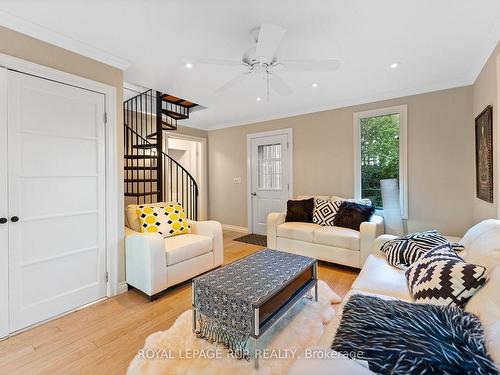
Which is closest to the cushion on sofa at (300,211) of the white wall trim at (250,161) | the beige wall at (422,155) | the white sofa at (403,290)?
the beige wall at (422,155)

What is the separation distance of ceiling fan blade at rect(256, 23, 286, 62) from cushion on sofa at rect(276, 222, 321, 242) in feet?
7.46

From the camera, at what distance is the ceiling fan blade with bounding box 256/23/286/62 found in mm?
1569

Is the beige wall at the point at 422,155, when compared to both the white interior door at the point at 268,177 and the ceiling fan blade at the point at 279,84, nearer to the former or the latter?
the white interior door at the point at 268,177

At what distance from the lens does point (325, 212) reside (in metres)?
3.63

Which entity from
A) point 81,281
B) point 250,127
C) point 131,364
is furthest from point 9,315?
point 250,127

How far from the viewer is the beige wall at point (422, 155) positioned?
313 cm

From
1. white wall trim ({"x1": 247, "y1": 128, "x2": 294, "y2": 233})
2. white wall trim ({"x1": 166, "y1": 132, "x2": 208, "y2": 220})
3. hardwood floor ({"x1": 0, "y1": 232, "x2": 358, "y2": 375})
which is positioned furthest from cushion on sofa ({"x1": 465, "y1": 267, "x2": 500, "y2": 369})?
white wall trim ({"x1": 166, "y1": 132, "x2": 208, "y2": 220})

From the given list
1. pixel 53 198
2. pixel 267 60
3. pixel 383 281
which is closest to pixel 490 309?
pixel 383 281

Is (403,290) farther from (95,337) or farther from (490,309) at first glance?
(95,337)

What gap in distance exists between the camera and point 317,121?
427cm

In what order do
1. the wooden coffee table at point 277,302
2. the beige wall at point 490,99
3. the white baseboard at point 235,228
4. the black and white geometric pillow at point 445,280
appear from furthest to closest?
1. the white baseboard at point 235,228
2. the beige wall at point 490,99
3. the wooden coffee table at point 277,302
4. the black and white geometric pillow at point 445,280

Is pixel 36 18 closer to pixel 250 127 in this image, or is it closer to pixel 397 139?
pixel 250 127

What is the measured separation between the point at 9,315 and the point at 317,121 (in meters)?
4.46

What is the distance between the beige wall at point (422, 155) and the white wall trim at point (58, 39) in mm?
3037
